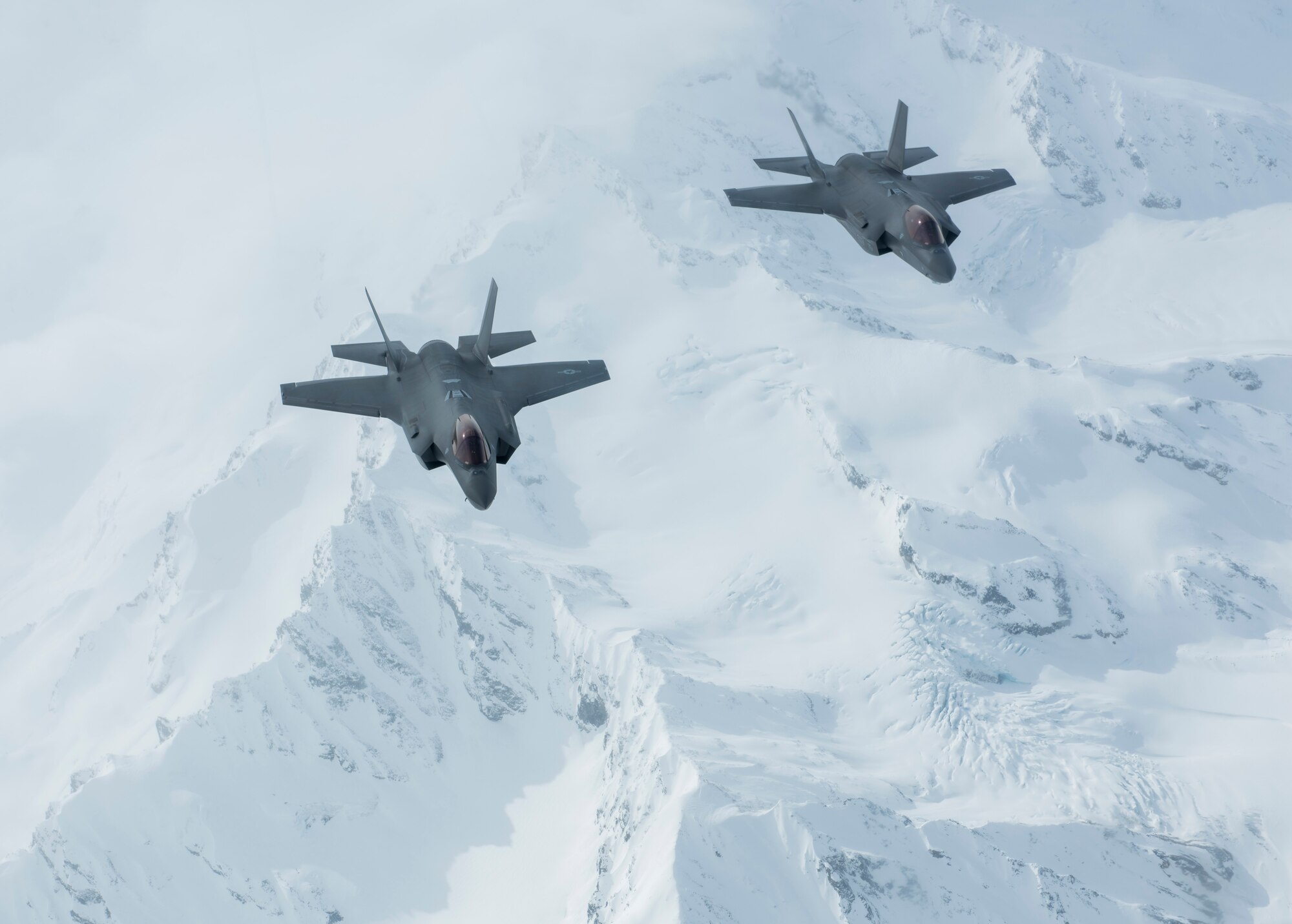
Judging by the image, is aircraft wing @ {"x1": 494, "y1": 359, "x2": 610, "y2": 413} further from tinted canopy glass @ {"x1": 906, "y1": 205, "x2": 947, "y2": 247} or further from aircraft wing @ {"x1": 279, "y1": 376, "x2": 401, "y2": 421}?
tinted canopy glass @ {"x1": 906, "y1": 205, "x2": 947, "y2": 247}

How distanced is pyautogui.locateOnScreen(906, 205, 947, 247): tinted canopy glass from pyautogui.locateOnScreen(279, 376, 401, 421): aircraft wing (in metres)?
25.0

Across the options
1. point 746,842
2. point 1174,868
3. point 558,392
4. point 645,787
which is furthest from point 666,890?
point 558,392

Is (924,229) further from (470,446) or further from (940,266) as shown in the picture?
(470,446)

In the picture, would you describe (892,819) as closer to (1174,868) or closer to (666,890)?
(666,890)

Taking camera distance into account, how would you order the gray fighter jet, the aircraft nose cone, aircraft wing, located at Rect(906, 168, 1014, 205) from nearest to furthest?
1. the aircraft nose cone
2. the gray fighter jet
3. aircraft wing, located at Rect(906, 168, 1014, 205)

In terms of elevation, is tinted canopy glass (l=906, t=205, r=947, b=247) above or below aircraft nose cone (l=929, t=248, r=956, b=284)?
above

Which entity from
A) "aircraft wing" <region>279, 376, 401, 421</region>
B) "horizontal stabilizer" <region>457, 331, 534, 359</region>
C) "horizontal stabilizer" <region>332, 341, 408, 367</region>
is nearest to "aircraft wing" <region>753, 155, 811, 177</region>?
"horizontal stabilizer" <region>457, 331, 534, 359</region>

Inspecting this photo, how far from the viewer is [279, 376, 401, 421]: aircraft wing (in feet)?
180

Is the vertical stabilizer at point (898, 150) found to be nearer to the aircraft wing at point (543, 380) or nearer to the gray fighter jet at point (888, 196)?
the gray fighter jet at point (888, 196)

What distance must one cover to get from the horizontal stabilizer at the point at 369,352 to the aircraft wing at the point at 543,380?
5238 mm

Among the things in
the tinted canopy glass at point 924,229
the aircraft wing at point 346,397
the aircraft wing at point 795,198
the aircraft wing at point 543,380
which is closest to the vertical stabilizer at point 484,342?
the aircraft wing at point 543,380

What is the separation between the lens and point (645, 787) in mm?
198500

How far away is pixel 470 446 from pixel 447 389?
6077 millimetres

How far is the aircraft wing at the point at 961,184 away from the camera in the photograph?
64875 millimetres
